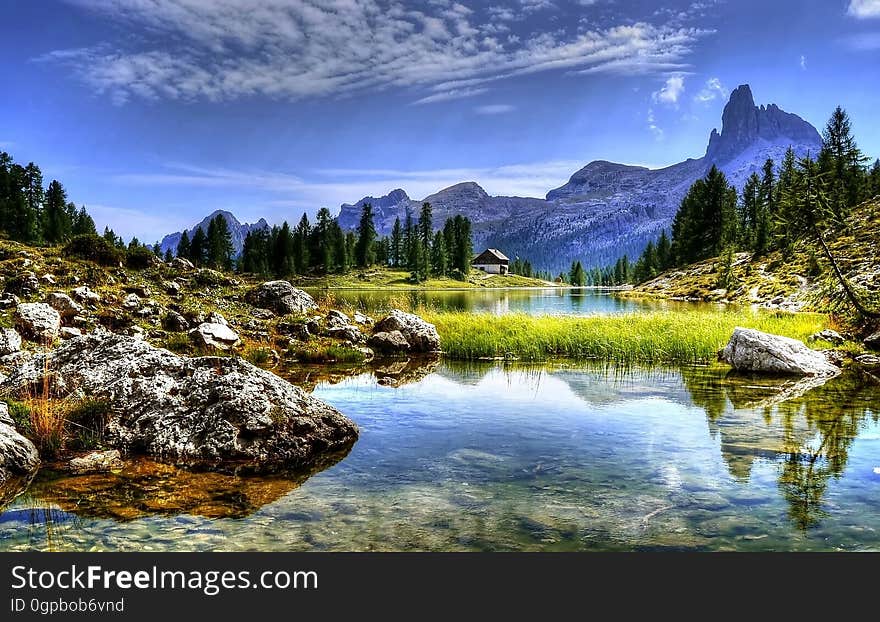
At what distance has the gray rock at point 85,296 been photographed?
2523cm

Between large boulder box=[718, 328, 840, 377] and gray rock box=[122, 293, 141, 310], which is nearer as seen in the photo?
large boulder box=[718, 328, 840, 377]

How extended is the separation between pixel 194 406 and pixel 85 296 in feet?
54.7

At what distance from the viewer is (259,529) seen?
324 inches

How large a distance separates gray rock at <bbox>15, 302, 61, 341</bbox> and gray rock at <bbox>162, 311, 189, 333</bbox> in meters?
4.29

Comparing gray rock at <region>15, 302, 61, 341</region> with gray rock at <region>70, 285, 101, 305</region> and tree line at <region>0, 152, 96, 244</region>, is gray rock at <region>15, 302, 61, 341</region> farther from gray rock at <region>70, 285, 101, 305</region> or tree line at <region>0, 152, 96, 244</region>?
tree line at <region>0, 152, 96, 244</region>

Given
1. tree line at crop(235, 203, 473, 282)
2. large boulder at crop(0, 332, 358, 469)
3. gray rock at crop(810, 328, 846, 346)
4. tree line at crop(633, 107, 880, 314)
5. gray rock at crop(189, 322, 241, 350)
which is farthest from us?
tree line at crop(235, 203, 473, 282)

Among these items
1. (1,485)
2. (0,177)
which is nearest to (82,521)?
(1,485)

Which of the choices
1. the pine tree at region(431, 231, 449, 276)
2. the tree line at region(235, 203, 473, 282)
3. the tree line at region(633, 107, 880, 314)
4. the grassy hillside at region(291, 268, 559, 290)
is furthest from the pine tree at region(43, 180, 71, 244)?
the tree line at region(633, 107, 880, 314)

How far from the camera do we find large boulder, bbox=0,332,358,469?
1155 cm

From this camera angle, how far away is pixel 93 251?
31219 millimetres

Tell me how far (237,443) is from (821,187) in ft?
61.8

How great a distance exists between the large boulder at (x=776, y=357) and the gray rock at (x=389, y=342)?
14838 mm

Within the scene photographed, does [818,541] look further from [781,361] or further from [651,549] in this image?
[781,361]

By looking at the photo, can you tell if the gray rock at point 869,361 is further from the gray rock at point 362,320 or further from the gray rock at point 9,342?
the gray rock at point 9,342
